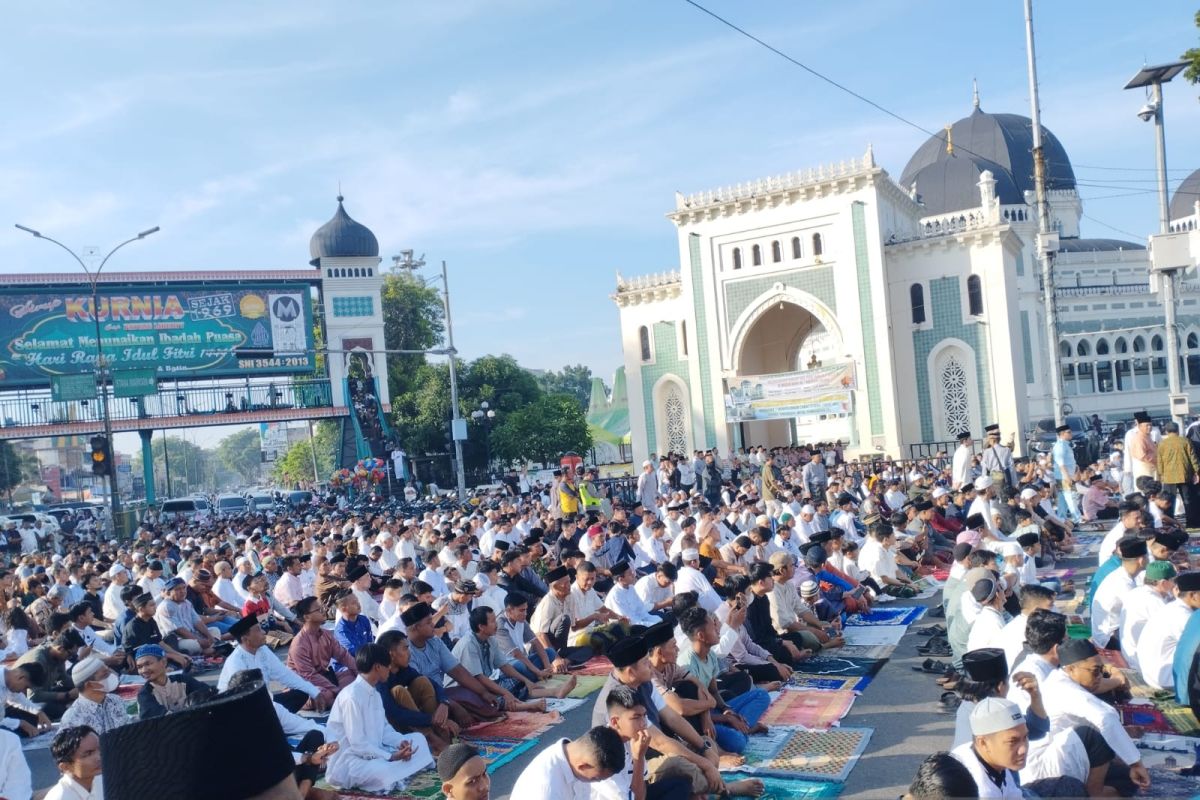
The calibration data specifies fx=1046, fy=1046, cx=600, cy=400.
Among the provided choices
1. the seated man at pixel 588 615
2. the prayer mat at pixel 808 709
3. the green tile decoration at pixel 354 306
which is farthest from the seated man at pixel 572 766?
the green tile decoration at pixel 354 306

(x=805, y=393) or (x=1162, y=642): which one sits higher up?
(x=805, y=393)

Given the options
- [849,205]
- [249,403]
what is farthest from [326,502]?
[849,205]

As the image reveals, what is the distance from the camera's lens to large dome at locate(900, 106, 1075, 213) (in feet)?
151

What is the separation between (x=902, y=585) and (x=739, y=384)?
21128mm

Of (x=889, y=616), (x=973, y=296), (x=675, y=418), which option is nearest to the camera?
(x=889, y=616)

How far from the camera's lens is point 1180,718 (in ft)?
20.0

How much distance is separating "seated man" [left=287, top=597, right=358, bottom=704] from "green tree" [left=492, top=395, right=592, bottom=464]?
30.0 meters

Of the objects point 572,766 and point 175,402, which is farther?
point 175,402

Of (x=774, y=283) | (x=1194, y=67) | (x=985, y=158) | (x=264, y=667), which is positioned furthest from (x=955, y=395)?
(x=264, y=667)

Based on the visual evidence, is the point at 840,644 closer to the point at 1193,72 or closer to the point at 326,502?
the point at 1193,72

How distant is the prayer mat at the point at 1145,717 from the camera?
19.7 feet

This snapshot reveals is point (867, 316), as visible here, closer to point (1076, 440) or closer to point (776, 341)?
point (776, 341)

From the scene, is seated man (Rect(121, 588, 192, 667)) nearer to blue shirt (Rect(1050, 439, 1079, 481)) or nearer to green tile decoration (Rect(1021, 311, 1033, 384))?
blue shirt (Rect(1050, 439, 1079, 481))

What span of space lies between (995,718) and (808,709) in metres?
3.29
